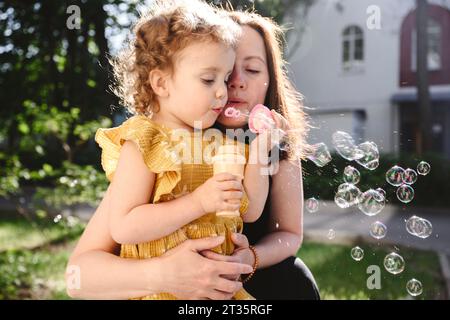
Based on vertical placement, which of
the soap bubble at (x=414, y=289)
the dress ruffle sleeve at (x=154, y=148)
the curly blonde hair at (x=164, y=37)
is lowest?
the soap bubble at (x=414, y=289)

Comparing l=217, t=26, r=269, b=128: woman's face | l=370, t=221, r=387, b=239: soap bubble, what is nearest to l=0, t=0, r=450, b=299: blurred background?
l=370, t=221, r=387, b=239: soap bubble

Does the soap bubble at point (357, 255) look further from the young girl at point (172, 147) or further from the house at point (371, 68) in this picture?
the house at point (371, 68)

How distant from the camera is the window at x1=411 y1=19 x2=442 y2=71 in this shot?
11984 millimetres

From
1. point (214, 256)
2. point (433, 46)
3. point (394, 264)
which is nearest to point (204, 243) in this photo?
point (214, 256)

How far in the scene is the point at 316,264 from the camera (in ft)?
14.4

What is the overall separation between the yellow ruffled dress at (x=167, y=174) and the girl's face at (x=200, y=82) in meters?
0.06

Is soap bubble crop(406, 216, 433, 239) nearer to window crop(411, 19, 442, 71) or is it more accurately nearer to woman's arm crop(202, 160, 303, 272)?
woman's arm crop(202, 160, 303, 272)

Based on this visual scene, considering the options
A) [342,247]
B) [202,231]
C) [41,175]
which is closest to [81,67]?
[41,175]

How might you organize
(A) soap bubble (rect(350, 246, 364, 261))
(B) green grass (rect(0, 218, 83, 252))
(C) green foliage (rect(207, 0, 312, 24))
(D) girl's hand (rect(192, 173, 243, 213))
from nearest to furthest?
1. (D) girl's hand (rect(192, 173, 243, 213))
2. (A) soap bubble (rect(350, 246, 364, 261))
3. (C) green foliage (rect(207, 0, 312, 24))
4. (B) green grass (rect(0, 218, 83, 252))

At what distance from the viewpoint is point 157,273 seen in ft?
4.14

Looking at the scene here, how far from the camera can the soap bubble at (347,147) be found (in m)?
1.82

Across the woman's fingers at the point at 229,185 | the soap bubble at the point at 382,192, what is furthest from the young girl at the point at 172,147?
the soap bubble at the point at 382,192

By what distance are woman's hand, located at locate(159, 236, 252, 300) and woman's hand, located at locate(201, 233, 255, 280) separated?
1 cm

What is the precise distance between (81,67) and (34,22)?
0.41m
